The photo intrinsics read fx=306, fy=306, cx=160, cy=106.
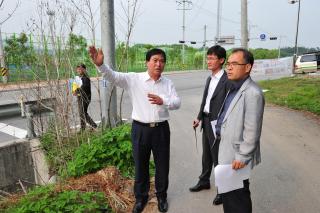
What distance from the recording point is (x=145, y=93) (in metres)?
3.43

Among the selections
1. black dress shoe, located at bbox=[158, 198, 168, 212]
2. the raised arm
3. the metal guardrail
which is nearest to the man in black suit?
black dress shoe, located at bbox=[158, 198, 168, 212]

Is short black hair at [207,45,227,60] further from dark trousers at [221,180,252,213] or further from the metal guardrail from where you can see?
the metal guardrail

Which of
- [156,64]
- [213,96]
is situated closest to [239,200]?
[213,96]

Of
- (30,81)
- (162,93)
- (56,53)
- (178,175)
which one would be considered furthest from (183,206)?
(30,81)

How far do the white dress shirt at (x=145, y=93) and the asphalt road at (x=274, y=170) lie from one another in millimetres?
1248

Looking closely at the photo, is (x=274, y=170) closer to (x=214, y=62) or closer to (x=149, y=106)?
(x=214, y=62)

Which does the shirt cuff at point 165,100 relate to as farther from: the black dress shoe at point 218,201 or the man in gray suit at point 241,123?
the black dress shoe at point 218,201

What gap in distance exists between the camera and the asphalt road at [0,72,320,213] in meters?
3.89

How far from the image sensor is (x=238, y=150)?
2.69 metres

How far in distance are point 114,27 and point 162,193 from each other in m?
3.35

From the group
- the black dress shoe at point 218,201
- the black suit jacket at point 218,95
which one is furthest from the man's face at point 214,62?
the black dress shoe at point 218,201

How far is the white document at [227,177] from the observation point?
8.95ft

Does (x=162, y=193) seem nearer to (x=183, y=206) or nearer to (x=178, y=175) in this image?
(x=183, y=206)

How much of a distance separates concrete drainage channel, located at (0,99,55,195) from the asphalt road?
248cm
